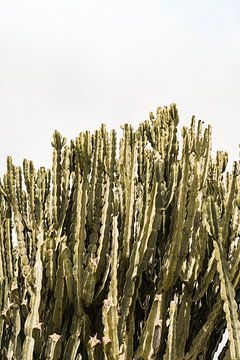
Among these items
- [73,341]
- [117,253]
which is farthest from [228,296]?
[73,341]

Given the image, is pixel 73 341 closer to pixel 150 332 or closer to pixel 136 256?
pixel 150 332

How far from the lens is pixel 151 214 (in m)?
5.12

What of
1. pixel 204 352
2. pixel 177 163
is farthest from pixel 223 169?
pixel 204 352

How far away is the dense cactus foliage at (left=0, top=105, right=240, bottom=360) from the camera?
4.93 meters

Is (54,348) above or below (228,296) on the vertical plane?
below

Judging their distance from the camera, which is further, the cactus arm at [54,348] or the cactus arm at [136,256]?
the cactus arm at [136,256]

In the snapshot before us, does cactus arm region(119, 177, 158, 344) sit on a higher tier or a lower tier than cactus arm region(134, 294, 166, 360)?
higher

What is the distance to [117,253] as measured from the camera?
521cm

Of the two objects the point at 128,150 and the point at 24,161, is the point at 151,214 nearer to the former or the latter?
the point at 128,150

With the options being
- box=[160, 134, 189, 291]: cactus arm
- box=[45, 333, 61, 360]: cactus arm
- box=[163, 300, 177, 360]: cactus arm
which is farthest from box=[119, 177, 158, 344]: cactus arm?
box=[45, 333, 61, 360]: cactus arm

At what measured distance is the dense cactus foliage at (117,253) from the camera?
4.93 metres

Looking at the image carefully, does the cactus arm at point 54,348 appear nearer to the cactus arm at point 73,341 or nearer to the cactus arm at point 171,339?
the cactus arm at point 73,341

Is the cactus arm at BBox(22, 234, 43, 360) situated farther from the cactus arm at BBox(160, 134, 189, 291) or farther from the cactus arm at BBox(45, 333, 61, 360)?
the cactus arm at BBox(160, 134, 189, 291)

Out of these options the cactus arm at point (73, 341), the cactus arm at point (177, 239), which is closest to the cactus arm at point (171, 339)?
the cactus arm at point (177, 239)
